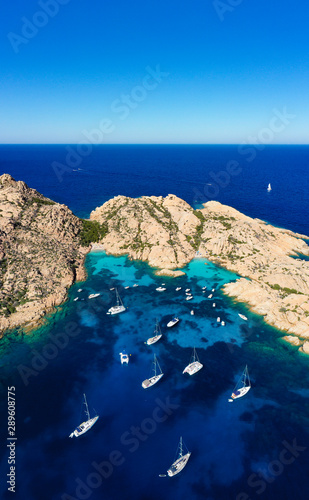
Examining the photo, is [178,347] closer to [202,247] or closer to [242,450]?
[242,450]

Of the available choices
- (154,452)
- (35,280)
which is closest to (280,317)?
(154,452)

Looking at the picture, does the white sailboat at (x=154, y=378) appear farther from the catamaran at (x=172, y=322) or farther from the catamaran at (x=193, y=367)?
the catamaran at (x=172, y=322)

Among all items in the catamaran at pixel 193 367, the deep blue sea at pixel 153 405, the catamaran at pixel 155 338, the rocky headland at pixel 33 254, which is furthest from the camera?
the rocky headland at pixel 33 254

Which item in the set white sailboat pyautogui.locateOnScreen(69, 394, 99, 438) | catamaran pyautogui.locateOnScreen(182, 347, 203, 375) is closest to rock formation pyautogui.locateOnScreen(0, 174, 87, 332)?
white sailboat pyautogui.locateOnScreen(69, 394, 99, 438)

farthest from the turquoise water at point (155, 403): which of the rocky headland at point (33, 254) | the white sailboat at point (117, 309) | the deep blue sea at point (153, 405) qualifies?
the rocky headland at point (33, 254)

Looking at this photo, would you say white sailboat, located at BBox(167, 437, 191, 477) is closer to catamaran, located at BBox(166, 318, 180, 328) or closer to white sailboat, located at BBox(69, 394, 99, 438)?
white sailboat, located at BBox(69, 394, 99, 438)
